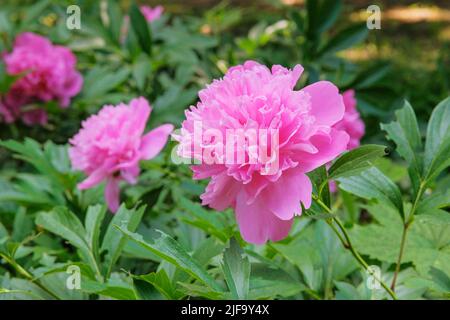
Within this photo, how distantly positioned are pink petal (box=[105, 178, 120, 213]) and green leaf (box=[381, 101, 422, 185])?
47cm

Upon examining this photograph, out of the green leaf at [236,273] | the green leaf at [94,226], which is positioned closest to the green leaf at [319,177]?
the green leaf at [236,273]

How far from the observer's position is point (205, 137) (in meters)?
0.84

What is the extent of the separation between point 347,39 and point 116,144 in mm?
834

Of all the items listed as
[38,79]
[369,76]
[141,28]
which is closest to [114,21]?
[141,28]

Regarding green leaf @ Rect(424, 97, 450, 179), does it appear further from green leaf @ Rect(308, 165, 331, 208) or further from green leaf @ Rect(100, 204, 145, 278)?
green leaf @ Rect(100, 204, 145, 278)

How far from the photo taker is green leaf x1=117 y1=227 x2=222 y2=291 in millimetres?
820

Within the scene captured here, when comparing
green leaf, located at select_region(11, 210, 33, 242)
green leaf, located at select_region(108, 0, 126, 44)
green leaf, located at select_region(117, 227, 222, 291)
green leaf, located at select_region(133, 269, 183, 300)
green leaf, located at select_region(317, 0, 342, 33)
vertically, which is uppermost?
green leaf, located at select_region(108, 0, 126, 44)

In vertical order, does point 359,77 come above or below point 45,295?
above

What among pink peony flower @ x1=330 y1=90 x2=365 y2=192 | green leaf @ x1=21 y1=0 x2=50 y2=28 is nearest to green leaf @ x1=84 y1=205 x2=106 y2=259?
pink peony flower @ x1=330 y1=90 x2=365 y2=192

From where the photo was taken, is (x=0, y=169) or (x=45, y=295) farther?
(x=0, y=169)

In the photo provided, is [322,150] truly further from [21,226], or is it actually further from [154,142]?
[21,226]

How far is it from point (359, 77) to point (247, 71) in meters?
0.99

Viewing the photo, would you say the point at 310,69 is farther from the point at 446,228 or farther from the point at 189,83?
the point at 446,228
